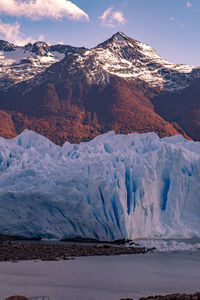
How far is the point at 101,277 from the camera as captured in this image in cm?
1065

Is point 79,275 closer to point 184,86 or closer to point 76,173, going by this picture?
point 76,173

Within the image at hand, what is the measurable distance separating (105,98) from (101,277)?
179ft

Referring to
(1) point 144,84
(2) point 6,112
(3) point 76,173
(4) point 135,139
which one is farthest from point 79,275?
(1) point 144,84

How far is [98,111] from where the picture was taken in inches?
2468

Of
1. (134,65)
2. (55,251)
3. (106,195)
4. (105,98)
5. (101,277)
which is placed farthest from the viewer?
(134,65)

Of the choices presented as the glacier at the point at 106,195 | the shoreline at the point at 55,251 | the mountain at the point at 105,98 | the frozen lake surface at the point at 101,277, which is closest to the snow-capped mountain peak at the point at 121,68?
the mountain at the point at 105,98

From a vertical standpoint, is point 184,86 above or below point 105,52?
below

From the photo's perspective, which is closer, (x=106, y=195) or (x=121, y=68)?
(x=106, y=195)

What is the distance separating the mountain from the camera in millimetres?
59406

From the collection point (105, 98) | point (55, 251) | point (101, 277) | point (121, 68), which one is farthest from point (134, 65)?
point (101, 277)

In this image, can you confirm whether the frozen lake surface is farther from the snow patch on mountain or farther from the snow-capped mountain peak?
the snow patch on mountain

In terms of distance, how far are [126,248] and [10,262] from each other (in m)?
5.06

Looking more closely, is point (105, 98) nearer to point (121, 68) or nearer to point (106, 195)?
point (121, 68)

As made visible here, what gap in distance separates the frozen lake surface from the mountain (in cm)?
4336
